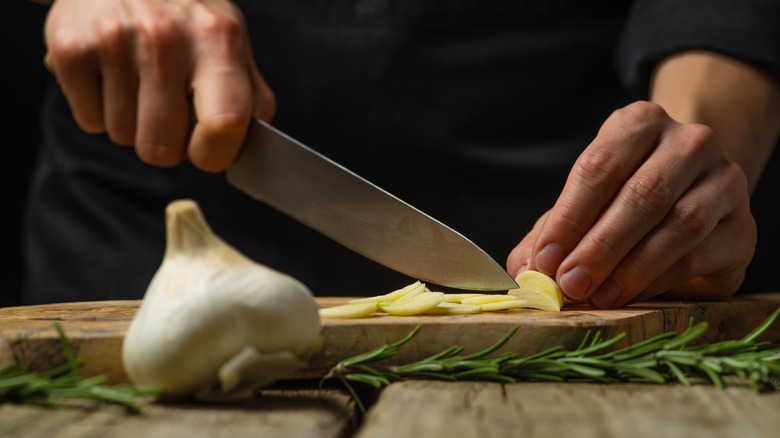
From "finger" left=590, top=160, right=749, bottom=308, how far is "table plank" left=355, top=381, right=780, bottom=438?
36 cm

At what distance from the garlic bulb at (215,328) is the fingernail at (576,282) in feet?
1.60

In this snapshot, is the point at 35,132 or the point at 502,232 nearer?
the point at 502,232

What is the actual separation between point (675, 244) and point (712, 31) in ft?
2.05

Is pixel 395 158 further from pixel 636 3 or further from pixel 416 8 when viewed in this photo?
pixel 636 3

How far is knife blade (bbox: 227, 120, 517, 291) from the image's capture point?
1.33 m

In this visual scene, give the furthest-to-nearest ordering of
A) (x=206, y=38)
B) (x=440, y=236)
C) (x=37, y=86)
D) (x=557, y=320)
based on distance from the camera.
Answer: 1. (x=37, y=86)
2. (x=206, y=38)
3. (x=440, y=236)
4. (x=557, y=320)

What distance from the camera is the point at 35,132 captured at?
3.20 metres

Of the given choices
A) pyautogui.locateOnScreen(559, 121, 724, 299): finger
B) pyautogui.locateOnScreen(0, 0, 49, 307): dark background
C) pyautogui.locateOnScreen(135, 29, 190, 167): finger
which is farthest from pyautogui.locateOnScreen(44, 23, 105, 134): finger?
pyautogui.locateOnScreen(0, 0, 49, 307): dark background

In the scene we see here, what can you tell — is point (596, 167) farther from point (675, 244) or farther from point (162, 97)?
point (162, 97)

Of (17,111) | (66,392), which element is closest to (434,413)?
(66,392)

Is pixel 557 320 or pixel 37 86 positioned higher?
pixel 557 320

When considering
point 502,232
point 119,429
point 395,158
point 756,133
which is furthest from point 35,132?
point 119,429

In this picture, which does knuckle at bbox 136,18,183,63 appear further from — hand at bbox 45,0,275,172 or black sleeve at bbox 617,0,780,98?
black sleeve at bbox 617,0,780,98

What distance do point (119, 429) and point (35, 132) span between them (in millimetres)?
2710
